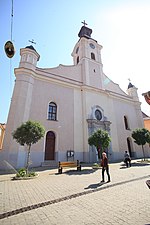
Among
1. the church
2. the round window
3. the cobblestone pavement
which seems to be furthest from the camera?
the round window

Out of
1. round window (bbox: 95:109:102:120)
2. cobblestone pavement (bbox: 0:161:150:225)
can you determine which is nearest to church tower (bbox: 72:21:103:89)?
round window (bbox: 95:109:102:120)

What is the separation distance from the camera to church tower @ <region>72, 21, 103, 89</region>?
2195 cm

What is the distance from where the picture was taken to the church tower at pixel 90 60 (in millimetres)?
21948

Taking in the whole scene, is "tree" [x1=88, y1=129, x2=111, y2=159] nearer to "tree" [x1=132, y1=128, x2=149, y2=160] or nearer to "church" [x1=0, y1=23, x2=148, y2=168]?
"church" [x1=0, y1=23, x2=148, y2=168]

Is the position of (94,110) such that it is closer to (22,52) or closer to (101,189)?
(22,52)

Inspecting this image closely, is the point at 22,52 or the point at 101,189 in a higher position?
the point at 22,52

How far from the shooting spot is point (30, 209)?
3.64m

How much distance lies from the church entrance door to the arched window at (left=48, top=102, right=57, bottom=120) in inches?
74.6

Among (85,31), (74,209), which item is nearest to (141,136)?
(74,209)

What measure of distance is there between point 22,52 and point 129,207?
18692 millimetres

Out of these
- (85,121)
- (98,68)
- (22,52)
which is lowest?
(85,121)

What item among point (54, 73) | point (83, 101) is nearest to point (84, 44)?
point (54, 73)

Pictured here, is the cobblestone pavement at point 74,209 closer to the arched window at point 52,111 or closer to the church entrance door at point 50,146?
the church entrance door at point 50,146

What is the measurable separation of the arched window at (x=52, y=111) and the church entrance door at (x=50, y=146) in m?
1.90
